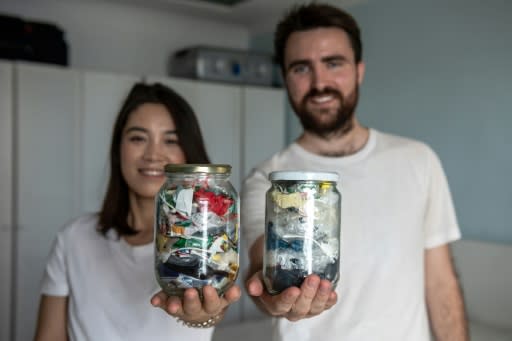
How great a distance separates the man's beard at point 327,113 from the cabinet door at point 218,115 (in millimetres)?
2356

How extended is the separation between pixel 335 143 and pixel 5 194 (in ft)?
7.72

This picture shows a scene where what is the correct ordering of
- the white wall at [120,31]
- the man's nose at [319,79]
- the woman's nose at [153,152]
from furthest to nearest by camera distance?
the white wall at [120,31]
the man's nose at [319,79]
the woman's nose at [153,152]

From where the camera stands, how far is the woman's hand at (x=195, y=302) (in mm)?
790

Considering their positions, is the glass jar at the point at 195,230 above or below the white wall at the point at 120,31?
below

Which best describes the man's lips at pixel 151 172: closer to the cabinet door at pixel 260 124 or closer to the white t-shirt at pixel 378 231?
the white t-shirt at pixel 378 231

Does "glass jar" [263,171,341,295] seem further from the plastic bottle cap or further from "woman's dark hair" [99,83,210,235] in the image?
"woman's dark hair" [99,83,210,235]

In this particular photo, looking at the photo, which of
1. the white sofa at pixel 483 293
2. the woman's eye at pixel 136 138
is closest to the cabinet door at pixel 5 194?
the white sofa at pixel 483 293

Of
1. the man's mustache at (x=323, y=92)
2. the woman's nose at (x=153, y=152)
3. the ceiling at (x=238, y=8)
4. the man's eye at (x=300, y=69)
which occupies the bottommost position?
the woman's nose at (x=153, y=152)

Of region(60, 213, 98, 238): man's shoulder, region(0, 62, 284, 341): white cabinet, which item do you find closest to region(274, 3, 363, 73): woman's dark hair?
region(60, 213, 98, 238): man's shoulder

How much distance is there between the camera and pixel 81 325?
3.99ft

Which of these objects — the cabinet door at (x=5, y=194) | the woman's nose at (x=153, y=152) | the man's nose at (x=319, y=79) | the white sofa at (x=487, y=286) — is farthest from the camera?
the cabinet door at (x=5, y=194)

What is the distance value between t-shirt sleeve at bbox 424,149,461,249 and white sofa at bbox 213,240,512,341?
51.8 inches

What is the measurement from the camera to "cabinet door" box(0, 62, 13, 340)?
3043 mm

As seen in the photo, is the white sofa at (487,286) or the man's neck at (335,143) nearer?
the man's neck at (335,143)
